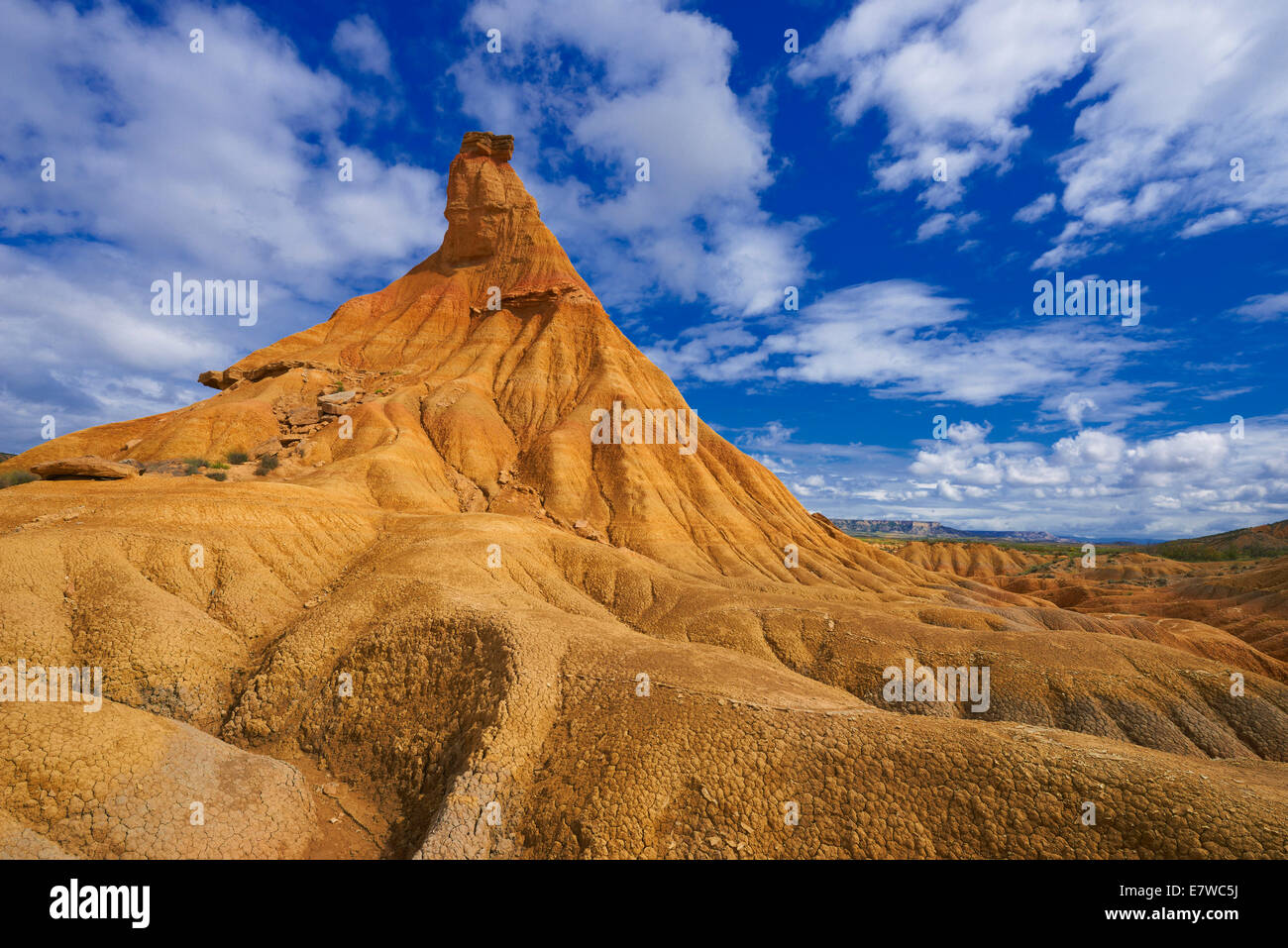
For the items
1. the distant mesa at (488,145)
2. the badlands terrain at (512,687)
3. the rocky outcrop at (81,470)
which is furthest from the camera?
the distant mesa at (488,145)

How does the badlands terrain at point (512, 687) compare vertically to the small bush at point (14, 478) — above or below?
below

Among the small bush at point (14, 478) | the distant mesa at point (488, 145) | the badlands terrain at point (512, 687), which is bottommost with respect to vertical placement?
the badlands terrain at point (512, 687)

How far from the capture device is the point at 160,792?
10.1 meters

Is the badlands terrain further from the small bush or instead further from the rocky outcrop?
the small bush

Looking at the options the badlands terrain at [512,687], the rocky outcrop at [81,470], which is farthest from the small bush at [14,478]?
the rocky outcrop at [81,470]

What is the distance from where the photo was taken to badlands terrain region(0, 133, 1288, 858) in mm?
9461

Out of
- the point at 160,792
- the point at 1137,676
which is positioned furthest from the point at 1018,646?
the point at 160,792

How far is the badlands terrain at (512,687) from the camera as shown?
946 cm

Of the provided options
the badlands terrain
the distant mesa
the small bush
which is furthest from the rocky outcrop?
the distant mesa

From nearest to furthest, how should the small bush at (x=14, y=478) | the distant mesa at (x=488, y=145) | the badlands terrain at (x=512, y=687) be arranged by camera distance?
the badlands terrain at (x=512, y=687) < the small bush at (x=14, y=478) < the distant mesa at (x=488, y=145)

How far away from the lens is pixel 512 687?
13070mm

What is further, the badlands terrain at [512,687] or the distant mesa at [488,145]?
the distant mesa at [488,145]

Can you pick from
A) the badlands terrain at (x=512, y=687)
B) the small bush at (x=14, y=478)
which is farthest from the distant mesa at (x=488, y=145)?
the small bush at (x=14, y=478)

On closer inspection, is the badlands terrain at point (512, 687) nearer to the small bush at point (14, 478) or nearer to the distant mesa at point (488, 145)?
the small bush at point (14, 478)
